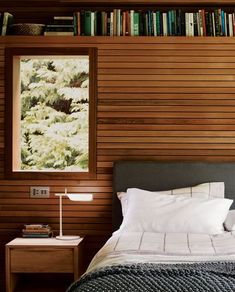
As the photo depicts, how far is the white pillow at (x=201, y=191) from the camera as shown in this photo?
5281 mm

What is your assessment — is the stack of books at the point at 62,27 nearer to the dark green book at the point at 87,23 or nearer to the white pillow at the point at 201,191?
the dark green book at the point at 87,23

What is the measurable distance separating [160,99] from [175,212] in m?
1.09

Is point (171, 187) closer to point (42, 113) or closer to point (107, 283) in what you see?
point (42, 113)

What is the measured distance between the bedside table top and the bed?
41 centimetres

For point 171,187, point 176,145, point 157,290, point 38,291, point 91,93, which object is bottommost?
point 38,291

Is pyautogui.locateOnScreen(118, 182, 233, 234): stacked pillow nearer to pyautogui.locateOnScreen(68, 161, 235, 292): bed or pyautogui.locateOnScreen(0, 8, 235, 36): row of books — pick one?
pyautogui.locateOnScreen(68, 161, 235, 292): bed

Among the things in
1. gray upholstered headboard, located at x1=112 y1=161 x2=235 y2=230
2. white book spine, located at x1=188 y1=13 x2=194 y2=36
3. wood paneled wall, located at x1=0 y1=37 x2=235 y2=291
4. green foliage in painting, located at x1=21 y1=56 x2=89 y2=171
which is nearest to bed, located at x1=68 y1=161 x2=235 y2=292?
gray upholstered headboard, located at x1=112 y1=161 x2=235 y2=230

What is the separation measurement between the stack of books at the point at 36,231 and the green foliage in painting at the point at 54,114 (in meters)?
0.78

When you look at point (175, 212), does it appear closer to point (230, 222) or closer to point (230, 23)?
point (230, 222)

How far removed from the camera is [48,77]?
20.5ft

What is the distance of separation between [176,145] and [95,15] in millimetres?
1324

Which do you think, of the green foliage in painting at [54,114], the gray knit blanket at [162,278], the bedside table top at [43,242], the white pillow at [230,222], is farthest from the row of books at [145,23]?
the gray knit blanket at [162,278]

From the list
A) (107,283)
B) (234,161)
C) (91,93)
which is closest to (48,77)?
(91,93)

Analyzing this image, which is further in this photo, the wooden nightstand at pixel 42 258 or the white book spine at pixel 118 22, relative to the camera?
the white book spine at pixel 118 22
